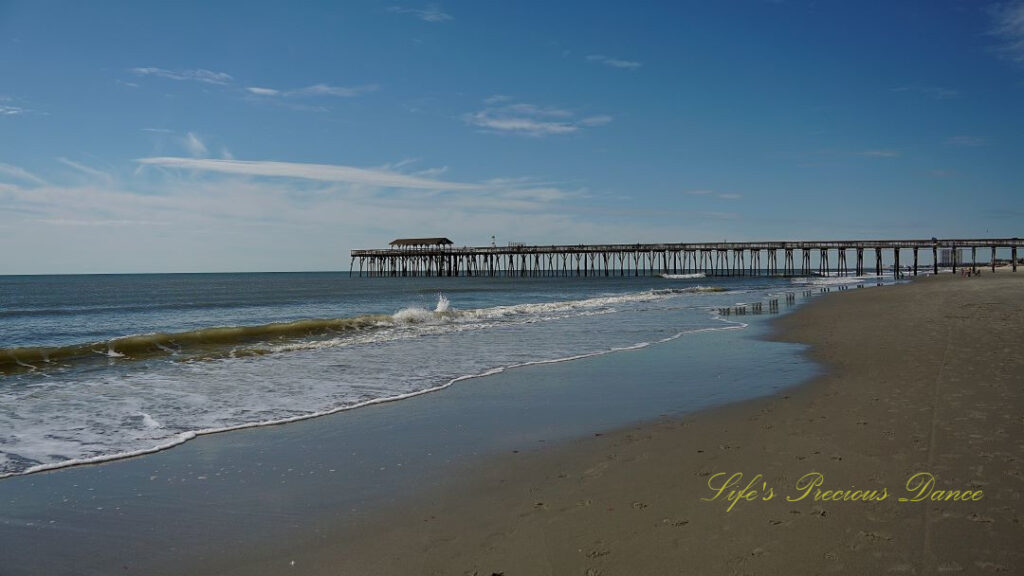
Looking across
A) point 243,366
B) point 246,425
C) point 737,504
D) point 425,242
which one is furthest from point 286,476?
point 425,242

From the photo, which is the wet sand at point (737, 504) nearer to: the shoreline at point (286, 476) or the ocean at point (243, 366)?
the shoreline at point (286, 476)

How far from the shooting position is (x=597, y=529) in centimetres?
371

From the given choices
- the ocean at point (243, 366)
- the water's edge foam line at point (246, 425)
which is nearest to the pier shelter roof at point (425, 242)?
the ocean at point (243, 366)

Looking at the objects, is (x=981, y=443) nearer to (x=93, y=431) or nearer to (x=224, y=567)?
(x=224, y=567)

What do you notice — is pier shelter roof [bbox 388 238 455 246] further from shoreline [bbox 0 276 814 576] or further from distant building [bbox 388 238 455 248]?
shoreline [bbox 0 276 814 576]

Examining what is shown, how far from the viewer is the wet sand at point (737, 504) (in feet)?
10.8

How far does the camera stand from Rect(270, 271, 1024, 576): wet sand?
129 inches

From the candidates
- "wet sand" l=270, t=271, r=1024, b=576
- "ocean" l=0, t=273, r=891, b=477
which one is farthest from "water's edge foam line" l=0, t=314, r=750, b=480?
"wet sand" l=270, t=271, r=1024, b=576

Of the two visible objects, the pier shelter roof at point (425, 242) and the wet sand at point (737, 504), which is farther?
the pier shelter roof at point (425, 242)

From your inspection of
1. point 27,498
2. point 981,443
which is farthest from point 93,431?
point 981,443

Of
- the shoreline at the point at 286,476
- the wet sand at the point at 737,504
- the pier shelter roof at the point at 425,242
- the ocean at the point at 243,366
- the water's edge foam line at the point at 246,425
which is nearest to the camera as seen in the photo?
the wet sand at the point at 737,504

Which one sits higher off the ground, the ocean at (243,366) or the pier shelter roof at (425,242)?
the pier shelter roof at (425,242)

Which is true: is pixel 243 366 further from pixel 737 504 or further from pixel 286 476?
pixel 737 504

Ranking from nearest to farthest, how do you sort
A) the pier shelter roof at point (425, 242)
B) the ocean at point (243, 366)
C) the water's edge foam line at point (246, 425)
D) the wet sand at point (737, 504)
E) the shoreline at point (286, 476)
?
1. the wet sand at point (737, 504)
2. the shoreline at point (286, 476)
3. the water's edge foam line at point (246, 425)
4. the ocean at point (243, 366)
5. the pier shelter roof at point (425, 242)
